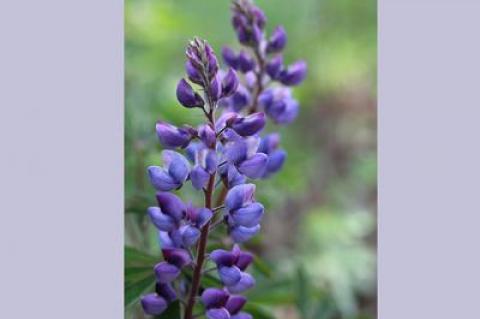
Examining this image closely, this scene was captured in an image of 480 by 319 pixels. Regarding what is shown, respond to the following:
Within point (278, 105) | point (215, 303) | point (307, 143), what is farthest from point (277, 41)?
point (307, 143)

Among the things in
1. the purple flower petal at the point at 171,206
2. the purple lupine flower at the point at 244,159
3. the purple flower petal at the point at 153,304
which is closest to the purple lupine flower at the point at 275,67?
the purple lupine flower at the point at 244,159

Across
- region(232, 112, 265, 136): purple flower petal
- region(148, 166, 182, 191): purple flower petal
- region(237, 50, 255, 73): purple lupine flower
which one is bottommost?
region(148, 166, 182, 191): purple flower petal

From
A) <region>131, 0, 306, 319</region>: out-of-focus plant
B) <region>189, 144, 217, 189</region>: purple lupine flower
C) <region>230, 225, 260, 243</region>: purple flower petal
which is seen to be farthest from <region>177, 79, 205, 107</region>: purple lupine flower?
<region>230, 225, 260, 243</region>: purple flower petal

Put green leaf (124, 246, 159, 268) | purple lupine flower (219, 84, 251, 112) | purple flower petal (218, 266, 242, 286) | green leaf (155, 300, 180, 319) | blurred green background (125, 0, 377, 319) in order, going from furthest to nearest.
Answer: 1. blurred green background (125, 0, 377, 319)
2. purple lupine flower (219, 84, 251, 112)
3. green leaf (124, 246, 159, 268)
4. green leaf (155, 300, 180, 319)
5. purple flower petal (218, 266, 242, 286)

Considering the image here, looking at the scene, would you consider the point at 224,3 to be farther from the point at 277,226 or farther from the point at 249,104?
the point at 249,104

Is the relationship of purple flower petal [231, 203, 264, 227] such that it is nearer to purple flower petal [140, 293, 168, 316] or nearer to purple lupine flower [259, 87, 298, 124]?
purple flower petal [140, 293, 168, 316]

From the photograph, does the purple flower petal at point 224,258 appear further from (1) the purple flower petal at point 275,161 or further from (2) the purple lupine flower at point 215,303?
(1) the purple flower petal at point 275,161
